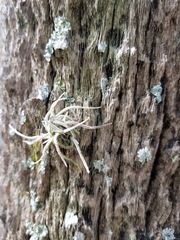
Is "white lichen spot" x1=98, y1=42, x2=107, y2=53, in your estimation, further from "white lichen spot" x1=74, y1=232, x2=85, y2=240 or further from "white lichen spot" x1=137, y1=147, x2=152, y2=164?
"white lichen spot" x1=74, y1=232, x2=85, y2=240

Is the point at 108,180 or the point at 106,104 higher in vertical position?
the point at 106,104

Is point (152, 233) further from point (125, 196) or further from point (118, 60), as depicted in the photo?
point (118, 60)

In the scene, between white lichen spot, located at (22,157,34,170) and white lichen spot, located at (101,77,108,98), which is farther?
white lichen spot, located at (22,157,34,170)

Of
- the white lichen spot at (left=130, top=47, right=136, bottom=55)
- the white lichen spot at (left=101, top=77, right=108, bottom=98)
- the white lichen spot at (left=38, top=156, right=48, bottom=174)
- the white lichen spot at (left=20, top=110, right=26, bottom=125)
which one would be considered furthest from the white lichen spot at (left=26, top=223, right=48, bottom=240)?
the white lichen spot at (left=130, top=47, right=136, bottom=55)

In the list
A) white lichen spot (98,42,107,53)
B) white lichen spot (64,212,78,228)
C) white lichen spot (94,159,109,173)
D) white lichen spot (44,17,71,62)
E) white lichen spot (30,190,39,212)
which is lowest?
white lichen spot (64,212,78,228)

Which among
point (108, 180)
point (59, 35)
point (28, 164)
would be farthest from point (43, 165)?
point (59, 35)

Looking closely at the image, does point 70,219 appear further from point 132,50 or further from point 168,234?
point 132,50

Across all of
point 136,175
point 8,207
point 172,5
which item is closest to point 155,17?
point 172,5

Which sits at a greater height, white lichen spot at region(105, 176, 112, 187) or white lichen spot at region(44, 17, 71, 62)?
white lichen spot at region(44, 17, 71, 62)
